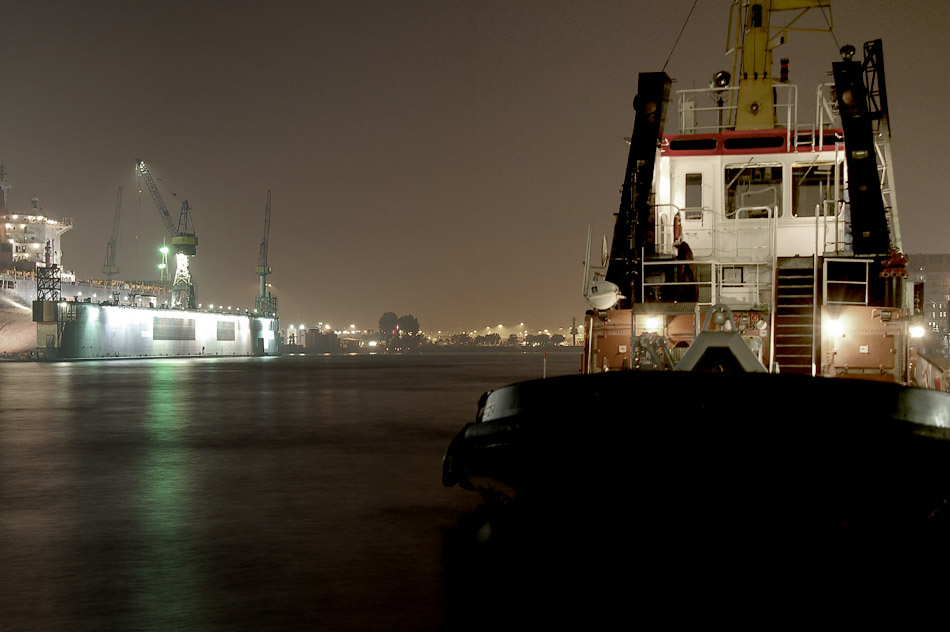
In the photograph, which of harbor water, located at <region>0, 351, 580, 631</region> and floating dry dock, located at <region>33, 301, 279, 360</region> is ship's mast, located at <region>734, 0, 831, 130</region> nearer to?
harbor water, located at <region>0, 351, 580, 631</region>

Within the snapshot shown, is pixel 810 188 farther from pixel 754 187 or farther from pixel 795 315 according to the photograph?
pixel 795 315

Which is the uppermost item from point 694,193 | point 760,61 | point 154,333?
point 760,61

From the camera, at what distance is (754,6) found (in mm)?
A: 19109

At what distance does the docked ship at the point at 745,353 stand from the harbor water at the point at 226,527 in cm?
94

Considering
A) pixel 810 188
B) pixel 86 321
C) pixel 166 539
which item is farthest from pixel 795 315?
pixel 86 321

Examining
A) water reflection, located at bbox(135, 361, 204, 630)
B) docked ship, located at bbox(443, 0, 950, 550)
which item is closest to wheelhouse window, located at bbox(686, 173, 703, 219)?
docked ship, located at bbox(443, 0, 950, 550)

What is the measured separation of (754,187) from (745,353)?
11.0 meters

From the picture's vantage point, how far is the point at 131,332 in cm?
8944

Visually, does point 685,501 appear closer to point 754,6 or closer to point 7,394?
point 754,6

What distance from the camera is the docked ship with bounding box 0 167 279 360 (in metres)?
80.8

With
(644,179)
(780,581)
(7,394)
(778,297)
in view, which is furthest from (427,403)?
(780,581)

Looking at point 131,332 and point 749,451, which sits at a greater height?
point 131,332

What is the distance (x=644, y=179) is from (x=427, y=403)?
31.6 ft

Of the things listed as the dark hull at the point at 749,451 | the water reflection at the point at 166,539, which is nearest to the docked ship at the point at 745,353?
the dark hull at the point at 749,451
